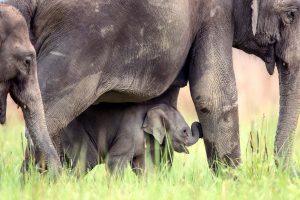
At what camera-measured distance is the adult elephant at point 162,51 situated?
711 centimetres

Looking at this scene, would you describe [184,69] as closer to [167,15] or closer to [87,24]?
[167,15]

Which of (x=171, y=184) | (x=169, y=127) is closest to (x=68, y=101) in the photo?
(x=171, y=184)

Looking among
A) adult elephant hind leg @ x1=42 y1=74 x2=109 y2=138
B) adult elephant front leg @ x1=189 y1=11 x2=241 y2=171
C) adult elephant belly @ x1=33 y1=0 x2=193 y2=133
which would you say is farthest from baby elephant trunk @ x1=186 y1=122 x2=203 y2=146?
adult elephant hind leg @ x1=42 y1=74 x2=109 y2=138

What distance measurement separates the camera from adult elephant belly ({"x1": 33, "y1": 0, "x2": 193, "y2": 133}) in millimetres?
7086

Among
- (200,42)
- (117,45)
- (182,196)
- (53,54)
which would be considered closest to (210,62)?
(200,42)

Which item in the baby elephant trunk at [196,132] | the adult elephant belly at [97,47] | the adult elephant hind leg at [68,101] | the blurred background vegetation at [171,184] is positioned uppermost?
the adult elephant belly at [97,47]

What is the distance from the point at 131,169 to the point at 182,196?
8.29 feet

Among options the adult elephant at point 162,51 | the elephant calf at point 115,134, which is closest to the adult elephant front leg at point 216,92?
the adult elephant at point 162,51

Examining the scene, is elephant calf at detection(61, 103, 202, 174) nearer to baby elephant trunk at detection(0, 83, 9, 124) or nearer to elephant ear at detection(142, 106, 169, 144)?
elephant ear at detection(142, 106, 169, 144)

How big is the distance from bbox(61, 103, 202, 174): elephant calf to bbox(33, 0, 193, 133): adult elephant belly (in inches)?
23.9

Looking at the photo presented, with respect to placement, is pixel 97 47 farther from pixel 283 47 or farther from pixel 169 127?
pixel 283 47

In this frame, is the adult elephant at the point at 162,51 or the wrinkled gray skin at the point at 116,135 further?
the wrinkled gray skin at the point at 116,135

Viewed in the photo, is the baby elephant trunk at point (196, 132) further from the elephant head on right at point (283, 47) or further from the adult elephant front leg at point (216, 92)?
the elephant head on right at point (283, 47)

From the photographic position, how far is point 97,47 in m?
7.18
